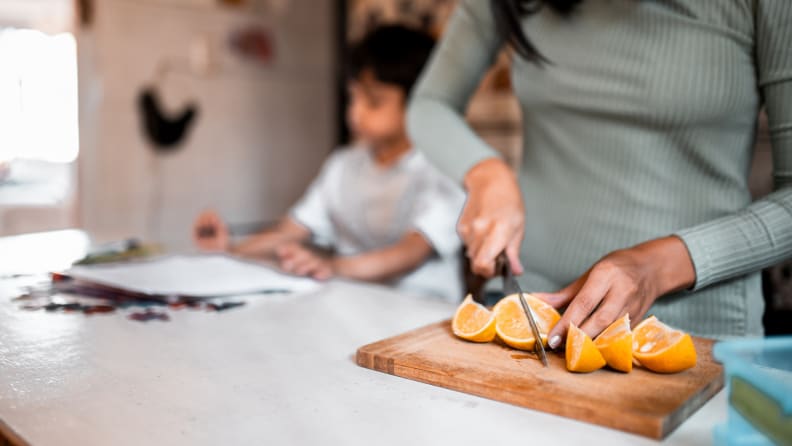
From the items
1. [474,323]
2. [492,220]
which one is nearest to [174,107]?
[492,220]

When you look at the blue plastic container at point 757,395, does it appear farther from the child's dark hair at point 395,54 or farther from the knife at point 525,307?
the child's dark hair at point 395,54

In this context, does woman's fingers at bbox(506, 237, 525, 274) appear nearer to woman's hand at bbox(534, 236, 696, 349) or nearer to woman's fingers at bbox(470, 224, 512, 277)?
woman's fingers at bbox(470, 224, 512, 277)

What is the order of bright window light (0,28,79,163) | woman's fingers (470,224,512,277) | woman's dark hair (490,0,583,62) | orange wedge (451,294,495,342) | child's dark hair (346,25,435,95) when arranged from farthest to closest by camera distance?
bright window light (0,28,79,163) → child's dark hair (346,25,435,95) → woman's dark hair (490,0,583,62) → woman's fingers (470,224,512,277) → orange wedge (451,294,495,342)

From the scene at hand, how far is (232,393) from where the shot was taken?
0.66m

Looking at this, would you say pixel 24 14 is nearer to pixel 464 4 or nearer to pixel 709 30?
pixel 464 4

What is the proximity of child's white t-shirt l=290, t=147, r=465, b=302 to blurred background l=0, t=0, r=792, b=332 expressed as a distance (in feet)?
3.48

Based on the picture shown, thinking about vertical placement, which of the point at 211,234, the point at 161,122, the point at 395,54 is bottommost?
the point at 211,234

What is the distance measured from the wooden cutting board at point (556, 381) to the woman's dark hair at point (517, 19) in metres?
0.50

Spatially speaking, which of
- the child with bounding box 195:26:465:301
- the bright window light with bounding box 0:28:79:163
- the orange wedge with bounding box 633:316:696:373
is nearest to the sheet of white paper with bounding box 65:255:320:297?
the child with bounding box 195:26:465:301

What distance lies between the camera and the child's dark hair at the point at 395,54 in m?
1.88

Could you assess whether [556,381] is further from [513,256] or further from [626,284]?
[513,256]

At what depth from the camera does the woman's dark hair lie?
3.40ft

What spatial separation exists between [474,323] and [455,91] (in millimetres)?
529

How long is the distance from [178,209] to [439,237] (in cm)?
199
